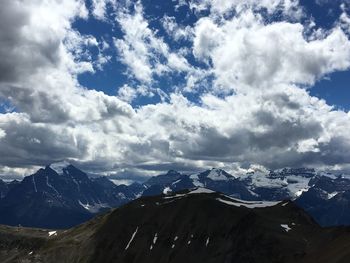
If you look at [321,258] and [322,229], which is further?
[322,229]

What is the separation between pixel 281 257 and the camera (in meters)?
184

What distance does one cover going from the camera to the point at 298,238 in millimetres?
197500

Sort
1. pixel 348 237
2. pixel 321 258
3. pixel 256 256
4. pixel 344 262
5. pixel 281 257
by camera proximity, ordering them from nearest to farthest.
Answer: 1. pixel 344 262
2. pixel 321 258
3. pixel 348 237
4. pixel 281 257
5. pixel 256 256

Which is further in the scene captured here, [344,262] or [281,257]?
[281,257]

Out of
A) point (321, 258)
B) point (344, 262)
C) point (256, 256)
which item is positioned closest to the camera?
point (344, 262)

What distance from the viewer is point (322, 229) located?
653 ft

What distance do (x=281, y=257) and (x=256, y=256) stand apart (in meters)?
15.2

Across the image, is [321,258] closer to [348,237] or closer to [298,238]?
[348,237]

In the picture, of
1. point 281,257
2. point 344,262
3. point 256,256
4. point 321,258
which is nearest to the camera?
point 344,262

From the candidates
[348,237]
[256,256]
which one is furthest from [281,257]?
[348,237]

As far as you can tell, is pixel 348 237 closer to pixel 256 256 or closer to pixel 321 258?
pixel 321 258

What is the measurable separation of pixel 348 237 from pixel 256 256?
41.3 m

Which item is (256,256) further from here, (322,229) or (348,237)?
(348,237)

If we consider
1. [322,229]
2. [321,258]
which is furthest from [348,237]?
[322,229]
